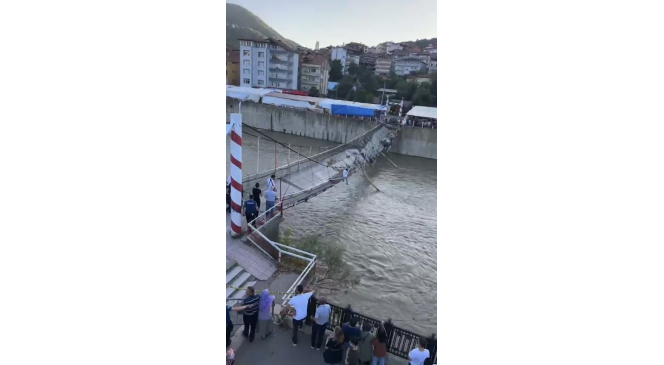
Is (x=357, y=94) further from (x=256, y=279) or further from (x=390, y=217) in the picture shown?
(x=256, y=279)

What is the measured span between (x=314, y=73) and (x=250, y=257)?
1425 inches

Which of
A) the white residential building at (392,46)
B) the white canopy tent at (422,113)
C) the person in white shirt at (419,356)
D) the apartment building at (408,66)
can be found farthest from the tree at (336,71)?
the person in white shirt at (419,356)

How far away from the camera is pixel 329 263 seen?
7855mm

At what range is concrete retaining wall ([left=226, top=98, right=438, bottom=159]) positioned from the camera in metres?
23.1

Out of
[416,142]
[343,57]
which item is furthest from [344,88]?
[416,142]

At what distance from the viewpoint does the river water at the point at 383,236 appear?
6863 mm

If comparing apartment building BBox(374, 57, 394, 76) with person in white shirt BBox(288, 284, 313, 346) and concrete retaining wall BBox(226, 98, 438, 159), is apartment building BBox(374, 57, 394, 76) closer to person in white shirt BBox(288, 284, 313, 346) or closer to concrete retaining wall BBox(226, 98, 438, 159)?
concrete retaining wall BBox(226, 98, 438, 159)

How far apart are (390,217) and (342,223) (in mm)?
1781

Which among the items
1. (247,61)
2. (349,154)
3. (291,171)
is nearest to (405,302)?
(291,171)

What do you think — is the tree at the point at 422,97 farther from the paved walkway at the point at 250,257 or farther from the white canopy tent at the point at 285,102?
the paved walkway at the point at 250,257

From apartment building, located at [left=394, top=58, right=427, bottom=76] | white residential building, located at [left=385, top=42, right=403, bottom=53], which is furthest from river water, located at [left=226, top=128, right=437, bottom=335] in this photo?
white residential building, located at [left=385, top=42, right=403, bottom=53]

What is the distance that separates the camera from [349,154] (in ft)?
45.5

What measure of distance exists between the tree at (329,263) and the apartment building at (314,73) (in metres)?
32.1

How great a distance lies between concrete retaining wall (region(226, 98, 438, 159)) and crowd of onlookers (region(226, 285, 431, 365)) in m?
19.5
